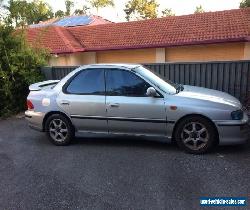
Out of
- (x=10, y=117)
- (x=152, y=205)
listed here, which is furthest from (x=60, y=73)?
(x=152, y=205)

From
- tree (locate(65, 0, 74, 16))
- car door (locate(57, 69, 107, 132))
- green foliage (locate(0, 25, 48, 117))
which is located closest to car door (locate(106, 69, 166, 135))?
car door (locate(57, 69, 107, 132))

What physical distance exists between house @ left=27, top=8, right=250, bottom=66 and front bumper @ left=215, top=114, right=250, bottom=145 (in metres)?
11.3

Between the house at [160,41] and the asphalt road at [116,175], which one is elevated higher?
the house at [160,41]

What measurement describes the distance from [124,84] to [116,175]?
1767 mm

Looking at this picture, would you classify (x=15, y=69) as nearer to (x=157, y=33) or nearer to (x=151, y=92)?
(x=151, y=92)

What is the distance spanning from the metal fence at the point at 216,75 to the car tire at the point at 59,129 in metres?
3.15

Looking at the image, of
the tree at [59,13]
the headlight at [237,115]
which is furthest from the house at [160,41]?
the tree at [59,13]

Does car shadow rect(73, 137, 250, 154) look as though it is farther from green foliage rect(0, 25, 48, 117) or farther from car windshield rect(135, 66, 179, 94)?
green foliage rect(0, 25, 48, 117)

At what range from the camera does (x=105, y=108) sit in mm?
5504

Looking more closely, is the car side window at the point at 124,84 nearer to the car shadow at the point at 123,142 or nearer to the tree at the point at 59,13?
the car shadow at the point at 123,142

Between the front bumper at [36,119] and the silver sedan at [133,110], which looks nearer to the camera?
the silver sedan at [133,110]

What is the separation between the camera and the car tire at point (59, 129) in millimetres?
5855

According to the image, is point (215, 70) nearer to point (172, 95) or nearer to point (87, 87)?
point (172, 95)

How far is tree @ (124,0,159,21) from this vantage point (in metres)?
48.0
